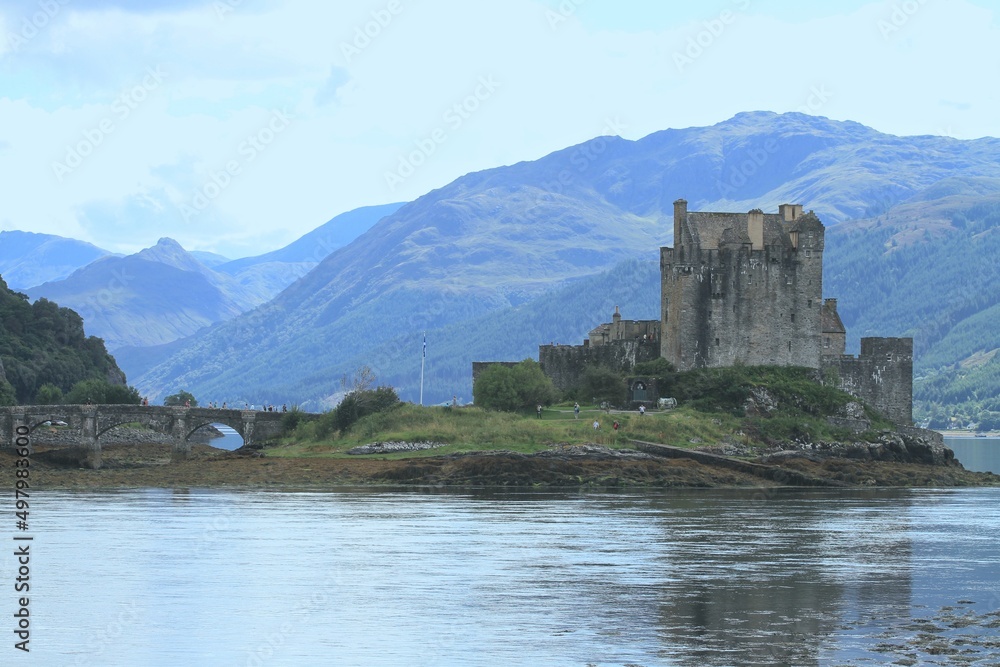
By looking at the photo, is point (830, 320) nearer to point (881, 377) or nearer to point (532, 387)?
point (881, 377)

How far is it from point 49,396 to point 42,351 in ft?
50.1

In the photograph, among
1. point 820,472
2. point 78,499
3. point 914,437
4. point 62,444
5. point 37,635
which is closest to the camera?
point 37,635

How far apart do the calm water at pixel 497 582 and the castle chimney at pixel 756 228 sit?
29655 millimetres

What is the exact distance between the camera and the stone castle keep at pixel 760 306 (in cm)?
9606

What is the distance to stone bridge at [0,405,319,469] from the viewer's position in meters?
106

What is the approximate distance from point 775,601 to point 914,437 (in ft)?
190

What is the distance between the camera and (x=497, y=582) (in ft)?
147

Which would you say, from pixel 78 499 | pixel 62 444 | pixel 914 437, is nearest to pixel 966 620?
pixel 78 499

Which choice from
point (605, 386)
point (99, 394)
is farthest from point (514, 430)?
point (99, 394)

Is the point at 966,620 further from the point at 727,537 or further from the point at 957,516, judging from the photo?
the point at 957,516

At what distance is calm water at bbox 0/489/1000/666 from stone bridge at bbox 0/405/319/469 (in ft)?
116

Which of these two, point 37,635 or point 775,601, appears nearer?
point 37,635

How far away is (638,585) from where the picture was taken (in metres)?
43.9

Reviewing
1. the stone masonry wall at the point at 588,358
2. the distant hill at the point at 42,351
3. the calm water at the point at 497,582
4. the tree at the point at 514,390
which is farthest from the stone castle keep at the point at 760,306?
the distant hill at the point at 42,351
